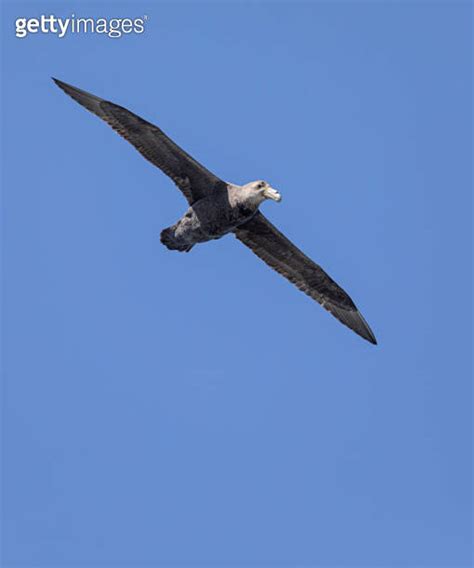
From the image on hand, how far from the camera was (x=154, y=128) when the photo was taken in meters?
20.9

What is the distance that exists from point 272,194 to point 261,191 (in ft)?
0.68

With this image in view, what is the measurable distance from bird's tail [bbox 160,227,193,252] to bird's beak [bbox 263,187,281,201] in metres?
1.78

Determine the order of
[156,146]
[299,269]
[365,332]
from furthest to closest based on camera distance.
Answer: [365,332] → [299,269] → [156,146]

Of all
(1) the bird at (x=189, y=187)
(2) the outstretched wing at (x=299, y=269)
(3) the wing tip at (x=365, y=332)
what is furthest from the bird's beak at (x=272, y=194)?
(3) the wing tip at (x=365, y=332)

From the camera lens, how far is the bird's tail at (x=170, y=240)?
848 inches

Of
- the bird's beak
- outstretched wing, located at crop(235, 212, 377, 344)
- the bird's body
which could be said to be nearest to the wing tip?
outstretched wing, located at crop(235, 212, 377, 344)

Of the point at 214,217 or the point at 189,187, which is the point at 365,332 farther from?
the point at 189,187

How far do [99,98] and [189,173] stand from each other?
200 cm

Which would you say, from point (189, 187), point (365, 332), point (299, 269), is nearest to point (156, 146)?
point (189, 187)

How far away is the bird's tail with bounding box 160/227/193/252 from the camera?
70.6 feet

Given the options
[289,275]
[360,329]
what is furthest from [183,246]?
[360,329]

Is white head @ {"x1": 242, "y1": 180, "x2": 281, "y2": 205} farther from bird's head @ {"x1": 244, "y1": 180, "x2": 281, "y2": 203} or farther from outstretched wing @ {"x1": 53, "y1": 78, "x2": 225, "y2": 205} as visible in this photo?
outstretched wing @ {"x1": 53, "y1": 78, "x2": 225, "y2": 205}

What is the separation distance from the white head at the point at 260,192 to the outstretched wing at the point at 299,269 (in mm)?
1362

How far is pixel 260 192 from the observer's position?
20875 millimetres
